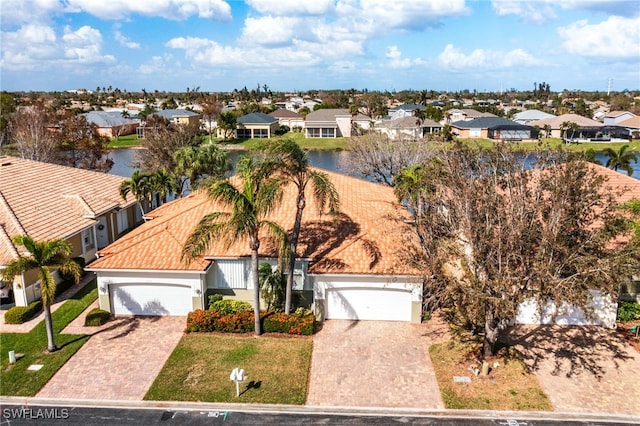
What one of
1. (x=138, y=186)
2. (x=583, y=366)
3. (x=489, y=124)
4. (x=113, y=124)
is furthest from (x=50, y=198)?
(x=489, y=124)

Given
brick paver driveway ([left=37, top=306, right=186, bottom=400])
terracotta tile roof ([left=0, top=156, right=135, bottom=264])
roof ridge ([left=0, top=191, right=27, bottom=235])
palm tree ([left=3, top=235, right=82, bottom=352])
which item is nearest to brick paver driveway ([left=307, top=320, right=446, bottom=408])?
brick paver driveway ([left=37, top=306, right=186, bottom=400])

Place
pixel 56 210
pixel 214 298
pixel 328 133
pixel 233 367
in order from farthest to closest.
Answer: pixel 328 133 < pixel 56 210 < pixel 214 298 < pixel 233 367

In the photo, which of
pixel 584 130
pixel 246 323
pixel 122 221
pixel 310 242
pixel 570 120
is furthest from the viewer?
pixel 570 120

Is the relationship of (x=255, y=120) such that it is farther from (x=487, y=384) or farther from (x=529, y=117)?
(x=487, y=384)

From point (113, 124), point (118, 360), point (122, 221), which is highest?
point (113, 124)

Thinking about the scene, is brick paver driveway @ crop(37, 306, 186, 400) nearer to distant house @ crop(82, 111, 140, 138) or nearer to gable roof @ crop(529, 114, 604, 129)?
distant house @ crop(82, 111, 140, 138)
